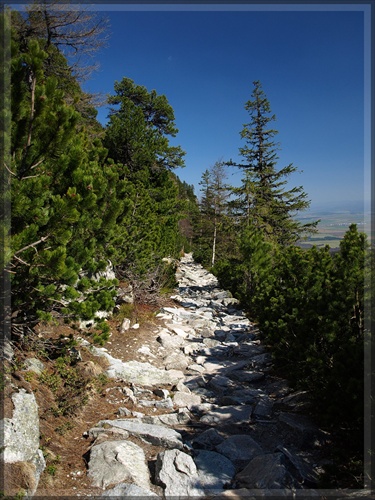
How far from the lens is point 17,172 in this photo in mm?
3734

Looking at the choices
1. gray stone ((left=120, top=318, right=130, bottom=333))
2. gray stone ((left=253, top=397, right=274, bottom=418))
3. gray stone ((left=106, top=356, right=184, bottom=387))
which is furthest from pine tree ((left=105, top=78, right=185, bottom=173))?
gray stone ((left=253, top=397, right=274, bottom=418))

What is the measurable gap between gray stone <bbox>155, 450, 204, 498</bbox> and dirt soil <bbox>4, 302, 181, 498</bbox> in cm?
32

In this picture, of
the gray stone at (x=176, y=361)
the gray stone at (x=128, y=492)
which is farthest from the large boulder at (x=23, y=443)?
the gray stone at (x=176, y=361)

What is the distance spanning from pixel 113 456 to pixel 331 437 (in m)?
2.91

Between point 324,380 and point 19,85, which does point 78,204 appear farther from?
point 324,380

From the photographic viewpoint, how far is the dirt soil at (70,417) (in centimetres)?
319

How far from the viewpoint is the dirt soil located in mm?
3191

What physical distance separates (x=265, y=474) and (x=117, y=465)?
1.65 m

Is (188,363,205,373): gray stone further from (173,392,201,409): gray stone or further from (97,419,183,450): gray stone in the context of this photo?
(97,419,183,450): gray stone

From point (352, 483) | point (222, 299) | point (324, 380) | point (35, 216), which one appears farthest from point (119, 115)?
point (352, 483)

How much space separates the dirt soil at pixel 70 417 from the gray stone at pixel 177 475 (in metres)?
0.32

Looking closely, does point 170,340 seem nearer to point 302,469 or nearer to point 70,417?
point 70,417

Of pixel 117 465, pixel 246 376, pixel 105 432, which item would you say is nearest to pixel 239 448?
pixel 117 465

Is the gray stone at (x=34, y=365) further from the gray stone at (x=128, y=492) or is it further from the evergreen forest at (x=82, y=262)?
the gray stone at (x=128, y=492)
